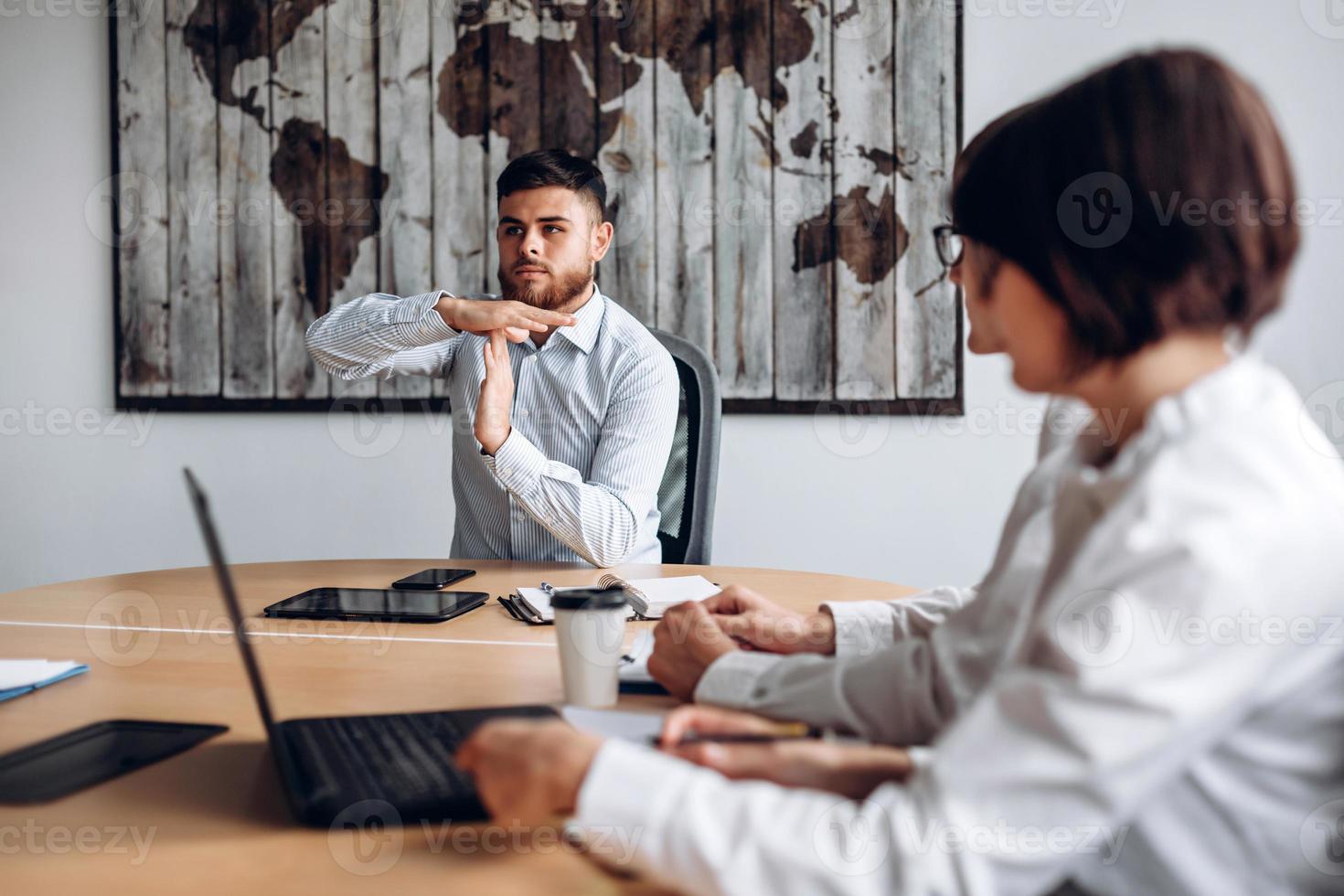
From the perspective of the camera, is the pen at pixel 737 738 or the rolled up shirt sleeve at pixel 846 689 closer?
the pen at pixel 737 738

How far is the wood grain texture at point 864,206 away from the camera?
266 cm

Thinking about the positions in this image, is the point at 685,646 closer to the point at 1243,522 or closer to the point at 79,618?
the point at 1243,522

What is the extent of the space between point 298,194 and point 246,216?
0.17m

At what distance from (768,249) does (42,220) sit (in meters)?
2.19

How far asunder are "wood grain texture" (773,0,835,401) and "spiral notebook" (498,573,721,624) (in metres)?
1.18

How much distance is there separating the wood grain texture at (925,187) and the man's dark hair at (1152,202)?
2025mm

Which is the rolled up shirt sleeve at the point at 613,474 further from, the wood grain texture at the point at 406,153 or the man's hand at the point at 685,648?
the wood grain texture at the point at 406,153

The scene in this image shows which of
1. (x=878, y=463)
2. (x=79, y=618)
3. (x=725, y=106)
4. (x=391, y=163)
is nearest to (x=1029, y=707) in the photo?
(x=79, y=618)

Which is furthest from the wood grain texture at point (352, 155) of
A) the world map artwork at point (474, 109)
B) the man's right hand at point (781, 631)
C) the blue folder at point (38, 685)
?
the man's right hand at point (781, 631)

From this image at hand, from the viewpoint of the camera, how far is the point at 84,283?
118 inches

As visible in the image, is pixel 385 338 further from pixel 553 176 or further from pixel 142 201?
pixel 142 201

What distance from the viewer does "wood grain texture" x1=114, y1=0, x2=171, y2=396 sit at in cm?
291

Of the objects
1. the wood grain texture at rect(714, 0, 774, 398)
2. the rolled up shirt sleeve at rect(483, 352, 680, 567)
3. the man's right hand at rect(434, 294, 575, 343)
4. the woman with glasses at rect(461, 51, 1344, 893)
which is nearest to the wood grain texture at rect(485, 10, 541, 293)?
the wood grain texture at rect(714, 0, 774, 398)

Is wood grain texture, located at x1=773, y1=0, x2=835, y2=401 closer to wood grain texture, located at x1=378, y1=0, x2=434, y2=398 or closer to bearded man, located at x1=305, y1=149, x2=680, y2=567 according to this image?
bearded man, located at x1=305, y1=149, x2=680, y2=567
